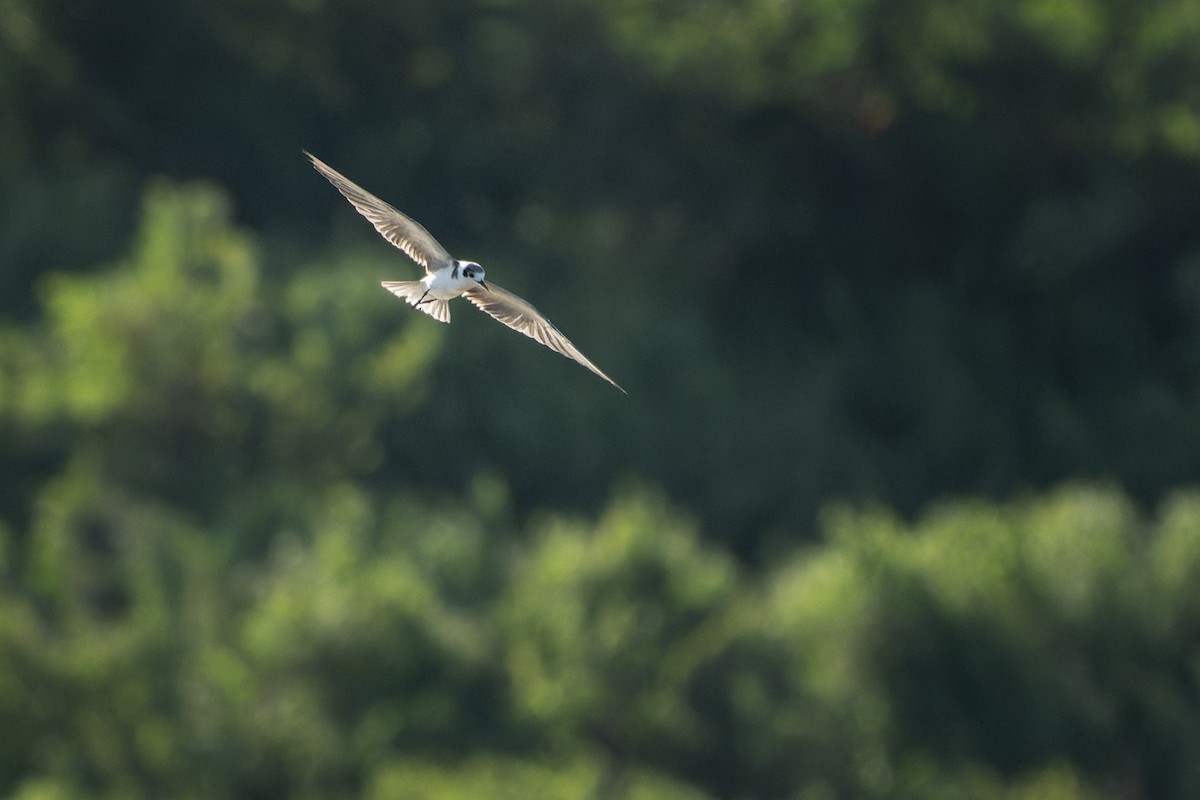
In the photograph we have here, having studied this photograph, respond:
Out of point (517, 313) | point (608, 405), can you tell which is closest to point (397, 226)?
point (517, 313)

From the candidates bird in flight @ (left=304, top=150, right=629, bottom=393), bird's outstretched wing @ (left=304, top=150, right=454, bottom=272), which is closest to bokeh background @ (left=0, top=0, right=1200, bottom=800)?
bird in flight @ (left=304, top=150, right=629, bottom=393)

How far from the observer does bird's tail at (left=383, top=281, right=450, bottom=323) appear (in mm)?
7969

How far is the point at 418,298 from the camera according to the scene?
314 inches

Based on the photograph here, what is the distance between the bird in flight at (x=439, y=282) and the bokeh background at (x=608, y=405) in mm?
6954

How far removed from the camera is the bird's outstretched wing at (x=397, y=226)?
7.53 m

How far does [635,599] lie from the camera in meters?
17.0

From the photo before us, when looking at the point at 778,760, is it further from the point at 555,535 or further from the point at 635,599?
the point at 555,535

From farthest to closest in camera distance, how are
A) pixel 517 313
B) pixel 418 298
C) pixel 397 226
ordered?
pixel 517 313
pixel 418 298
pixel 397 226

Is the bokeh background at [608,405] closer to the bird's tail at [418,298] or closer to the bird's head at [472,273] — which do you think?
the bird's tail at [418,298]

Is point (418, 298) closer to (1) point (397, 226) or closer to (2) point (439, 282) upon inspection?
(2) point (439, 282)

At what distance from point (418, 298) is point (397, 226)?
28 cm

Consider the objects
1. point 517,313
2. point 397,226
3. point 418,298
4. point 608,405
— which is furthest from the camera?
point 608,405

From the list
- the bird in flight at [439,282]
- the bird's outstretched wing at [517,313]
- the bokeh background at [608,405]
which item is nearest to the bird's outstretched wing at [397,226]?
the bird in flight at [439,282]

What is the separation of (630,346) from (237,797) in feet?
32.0
